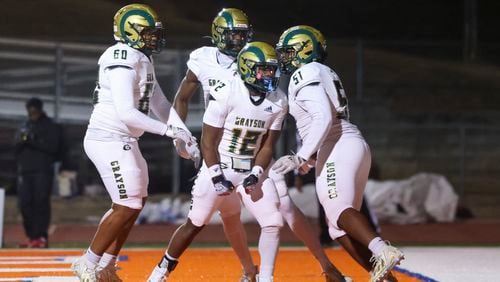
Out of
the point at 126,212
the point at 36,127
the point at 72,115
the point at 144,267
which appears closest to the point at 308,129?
the point at 126,212

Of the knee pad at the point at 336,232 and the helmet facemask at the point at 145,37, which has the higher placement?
the helmet facemask at the point at 145,37

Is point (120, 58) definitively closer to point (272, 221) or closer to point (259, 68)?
point (259, 68)

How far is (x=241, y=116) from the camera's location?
23.4 ft

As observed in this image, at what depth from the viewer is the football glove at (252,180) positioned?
700 centimetres

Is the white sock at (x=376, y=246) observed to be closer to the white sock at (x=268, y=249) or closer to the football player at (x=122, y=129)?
the white sock at (x=268, y=249)

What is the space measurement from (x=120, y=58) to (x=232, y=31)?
0.98 m

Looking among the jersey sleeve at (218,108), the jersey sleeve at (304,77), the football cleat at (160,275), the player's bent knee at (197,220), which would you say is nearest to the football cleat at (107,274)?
the football cleat at (160,275)

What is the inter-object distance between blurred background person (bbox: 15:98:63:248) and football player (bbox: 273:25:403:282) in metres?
5.45

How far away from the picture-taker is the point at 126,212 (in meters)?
7.18

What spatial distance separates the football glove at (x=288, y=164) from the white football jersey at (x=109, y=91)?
974 mm

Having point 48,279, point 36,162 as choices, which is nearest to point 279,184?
point 48,279

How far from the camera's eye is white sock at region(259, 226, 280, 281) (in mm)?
7012

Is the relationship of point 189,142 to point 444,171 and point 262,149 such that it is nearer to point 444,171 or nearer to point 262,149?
point 262,149

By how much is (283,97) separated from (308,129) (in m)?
0.26
